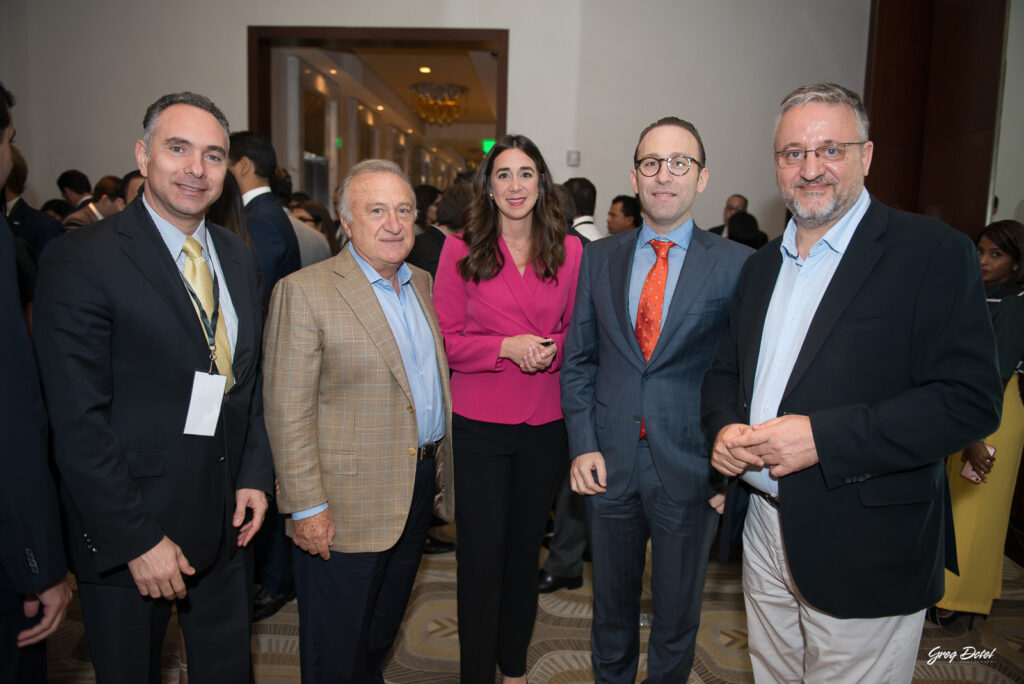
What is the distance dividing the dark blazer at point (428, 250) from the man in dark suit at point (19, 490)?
1829 millimetres

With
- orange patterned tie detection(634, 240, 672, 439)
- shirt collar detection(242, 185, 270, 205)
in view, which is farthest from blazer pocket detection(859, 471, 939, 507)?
shirt collar detection(242, 185, 270, 205)

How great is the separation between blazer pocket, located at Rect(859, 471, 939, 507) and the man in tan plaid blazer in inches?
45.8

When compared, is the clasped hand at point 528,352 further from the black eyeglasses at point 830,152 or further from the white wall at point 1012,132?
the white wall at point 1012,132

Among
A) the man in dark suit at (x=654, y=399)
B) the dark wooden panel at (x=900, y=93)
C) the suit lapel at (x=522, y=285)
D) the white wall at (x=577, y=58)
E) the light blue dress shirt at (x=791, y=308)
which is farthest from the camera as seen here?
the white wall at (x=577, y=58)

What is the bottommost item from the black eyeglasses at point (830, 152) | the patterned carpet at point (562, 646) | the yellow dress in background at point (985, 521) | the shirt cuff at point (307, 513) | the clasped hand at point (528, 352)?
the patterned carpet at point (562, 646)

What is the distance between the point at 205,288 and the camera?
1646 millimetres

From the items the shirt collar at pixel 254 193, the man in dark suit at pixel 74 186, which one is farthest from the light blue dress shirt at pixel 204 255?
the man in dark suit at pixel 74 186

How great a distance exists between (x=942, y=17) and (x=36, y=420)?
21.4ft

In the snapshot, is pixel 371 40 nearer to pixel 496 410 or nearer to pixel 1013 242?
pixel 496 410

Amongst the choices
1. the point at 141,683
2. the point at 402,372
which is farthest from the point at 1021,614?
the point at 141,683

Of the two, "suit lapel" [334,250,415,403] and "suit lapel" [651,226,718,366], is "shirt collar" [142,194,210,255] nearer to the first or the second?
"suit lapel" [334,250,415,403]

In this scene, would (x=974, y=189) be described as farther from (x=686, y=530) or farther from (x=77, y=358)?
(x=77, y=358)

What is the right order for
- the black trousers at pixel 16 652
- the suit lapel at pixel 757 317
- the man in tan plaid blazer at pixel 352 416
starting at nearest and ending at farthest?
1. the black trousers at pixel 16 652
2. the suit lapel at pixel 757 317
3. the man in tan plaid blazer at pixel 352 416

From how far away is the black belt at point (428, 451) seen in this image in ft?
6.43
